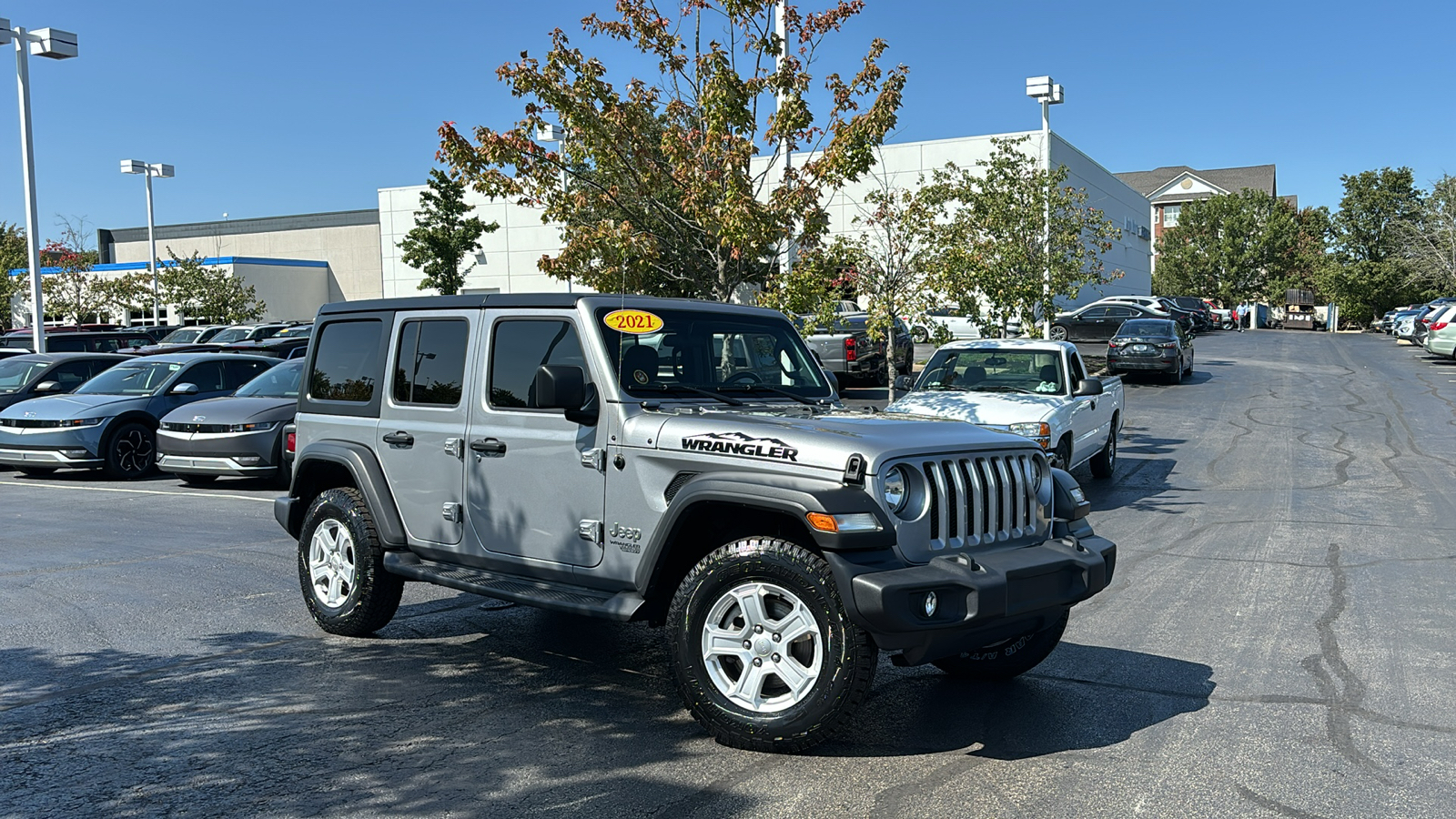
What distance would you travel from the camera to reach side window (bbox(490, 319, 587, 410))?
230 inches

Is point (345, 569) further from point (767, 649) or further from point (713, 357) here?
point (767, 649)

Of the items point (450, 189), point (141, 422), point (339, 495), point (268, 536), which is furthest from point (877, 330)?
point (450, 189)

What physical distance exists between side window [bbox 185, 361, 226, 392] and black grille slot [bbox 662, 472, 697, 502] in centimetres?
1278

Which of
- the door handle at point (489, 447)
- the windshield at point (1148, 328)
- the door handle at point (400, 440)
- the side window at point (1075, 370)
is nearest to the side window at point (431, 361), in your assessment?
the door handle at point (400, 440)

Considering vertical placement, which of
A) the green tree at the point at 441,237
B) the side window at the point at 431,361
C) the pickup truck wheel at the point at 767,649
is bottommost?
the pickup truck wheel at the point at 767,649

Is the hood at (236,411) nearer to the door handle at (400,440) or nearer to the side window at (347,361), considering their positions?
the side window at (347,361)

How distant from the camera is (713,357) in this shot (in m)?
6.07

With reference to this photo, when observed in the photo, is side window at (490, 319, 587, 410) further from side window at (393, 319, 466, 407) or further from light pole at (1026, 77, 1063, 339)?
light pole at (1026, 77, 1063, 339)

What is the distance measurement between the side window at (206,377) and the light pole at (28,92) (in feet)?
33.1

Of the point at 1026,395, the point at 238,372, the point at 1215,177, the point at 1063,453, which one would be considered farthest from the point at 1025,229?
the point at 1215,177

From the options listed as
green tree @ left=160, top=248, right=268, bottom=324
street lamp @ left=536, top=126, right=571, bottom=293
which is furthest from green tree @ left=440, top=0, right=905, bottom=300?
green tree @ left=160, top=248, right=268, bottom=324

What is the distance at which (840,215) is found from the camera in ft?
144

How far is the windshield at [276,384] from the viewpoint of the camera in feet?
48.5

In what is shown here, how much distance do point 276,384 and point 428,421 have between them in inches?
377
